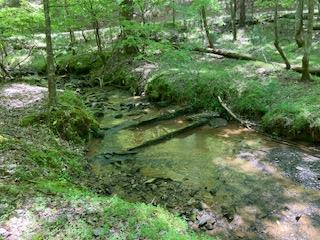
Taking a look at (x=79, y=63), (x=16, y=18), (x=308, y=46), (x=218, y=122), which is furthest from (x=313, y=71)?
(x=79, y=63)

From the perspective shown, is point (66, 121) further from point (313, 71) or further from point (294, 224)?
point (313, 71)

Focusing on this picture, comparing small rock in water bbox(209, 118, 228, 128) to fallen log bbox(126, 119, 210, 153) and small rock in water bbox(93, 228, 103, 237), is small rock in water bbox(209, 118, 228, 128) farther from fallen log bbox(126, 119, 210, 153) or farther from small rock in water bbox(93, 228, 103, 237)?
small rock in water bbox(93, 228, 103, 237)

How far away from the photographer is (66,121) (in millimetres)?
10922

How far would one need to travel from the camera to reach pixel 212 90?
47.7 feet

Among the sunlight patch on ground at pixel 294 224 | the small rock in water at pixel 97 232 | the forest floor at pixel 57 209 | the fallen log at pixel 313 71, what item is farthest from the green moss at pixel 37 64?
the small rock in water at pixel 97 232

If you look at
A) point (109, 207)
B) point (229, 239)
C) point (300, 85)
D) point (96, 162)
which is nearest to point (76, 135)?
point (96, 162)

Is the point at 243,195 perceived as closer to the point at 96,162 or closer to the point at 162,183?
the point at 162,183

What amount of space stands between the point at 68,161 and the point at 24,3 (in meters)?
14.7

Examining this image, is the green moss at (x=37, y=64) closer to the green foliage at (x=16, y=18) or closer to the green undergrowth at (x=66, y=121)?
the green foliage at (x=16, y=18)

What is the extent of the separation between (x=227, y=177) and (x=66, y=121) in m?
5.06

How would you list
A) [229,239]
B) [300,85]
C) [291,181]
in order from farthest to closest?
[300,85] → [291,181] → [229,239]

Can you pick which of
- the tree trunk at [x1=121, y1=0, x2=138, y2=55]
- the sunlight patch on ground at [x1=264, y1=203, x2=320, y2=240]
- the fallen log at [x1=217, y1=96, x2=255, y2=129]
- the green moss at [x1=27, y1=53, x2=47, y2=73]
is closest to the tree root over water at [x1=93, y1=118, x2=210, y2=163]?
the fallen log at [x1=217, y1=96, x2=255, y2=129]

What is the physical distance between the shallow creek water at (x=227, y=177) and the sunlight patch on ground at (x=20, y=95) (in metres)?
3.44

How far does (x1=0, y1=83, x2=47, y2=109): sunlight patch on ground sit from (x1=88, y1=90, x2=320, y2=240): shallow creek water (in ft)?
11.3
